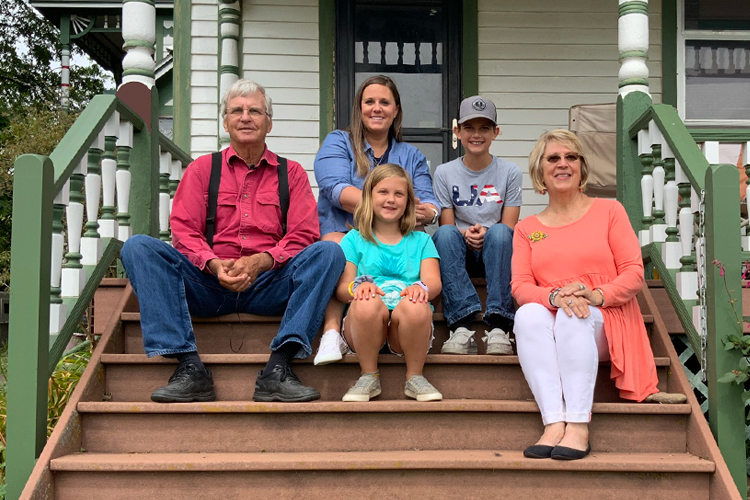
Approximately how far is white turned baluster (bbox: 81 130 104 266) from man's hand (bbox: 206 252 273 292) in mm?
602

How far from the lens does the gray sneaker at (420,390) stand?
3.23 metres

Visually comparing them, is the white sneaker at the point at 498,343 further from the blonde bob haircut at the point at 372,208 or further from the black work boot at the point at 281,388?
the black work boot at the point at 281,388

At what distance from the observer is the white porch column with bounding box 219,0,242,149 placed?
6062mm

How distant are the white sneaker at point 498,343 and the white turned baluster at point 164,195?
199cm

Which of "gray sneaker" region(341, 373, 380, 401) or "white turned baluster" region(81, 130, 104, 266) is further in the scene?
"white turned baluster" region(81, 130, 104, 266)

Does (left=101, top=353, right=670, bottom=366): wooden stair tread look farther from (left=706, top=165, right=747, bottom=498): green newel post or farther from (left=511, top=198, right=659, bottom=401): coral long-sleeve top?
(left=706, top=165, right=747, bottom=498): green newel post

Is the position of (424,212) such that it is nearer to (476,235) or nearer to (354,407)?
(476,235)

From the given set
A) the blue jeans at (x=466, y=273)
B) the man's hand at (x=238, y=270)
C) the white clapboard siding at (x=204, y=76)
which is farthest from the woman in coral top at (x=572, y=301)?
the white clapboard siding at (x=204, y=76)

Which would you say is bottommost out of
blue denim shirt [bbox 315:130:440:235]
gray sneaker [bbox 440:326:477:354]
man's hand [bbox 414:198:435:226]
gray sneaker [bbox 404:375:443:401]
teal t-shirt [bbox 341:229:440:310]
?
gray sneaker [bbox 404:375:443:401]

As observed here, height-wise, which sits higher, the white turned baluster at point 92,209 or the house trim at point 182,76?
the house trim at point 182,76

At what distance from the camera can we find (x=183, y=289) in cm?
339

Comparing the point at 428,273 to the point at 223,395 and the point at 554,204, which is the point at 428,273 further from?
the point at 223,395

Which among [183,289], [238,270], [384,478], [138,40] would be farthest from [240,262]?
[138,40]

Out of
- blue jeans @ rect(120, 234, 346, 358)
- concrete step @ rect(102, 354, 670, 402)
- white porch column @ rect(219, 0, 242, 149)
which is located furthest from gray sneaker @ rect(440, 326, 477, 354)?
white porch column @ rect(219, 0, 242, 149)
